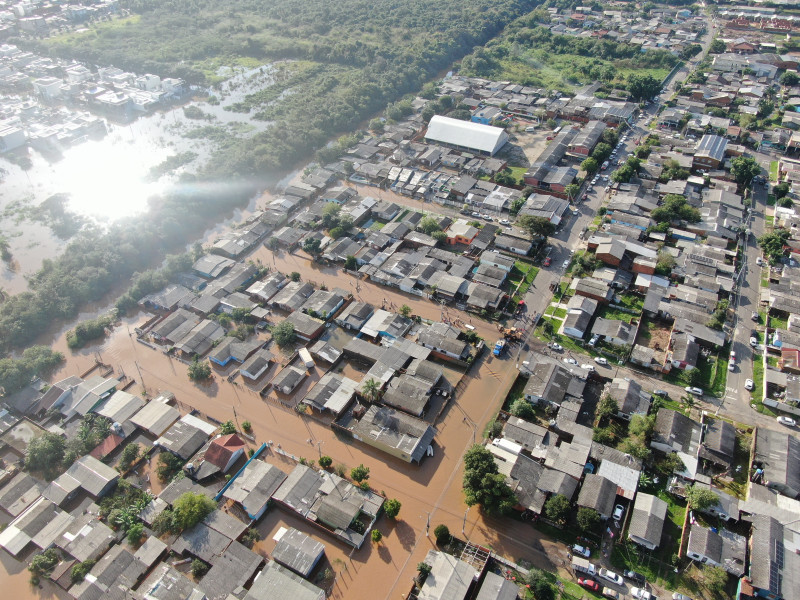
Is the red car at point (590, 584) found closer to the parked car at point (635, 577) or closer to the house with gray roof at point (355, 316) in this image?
the parked car at point (635, 577)

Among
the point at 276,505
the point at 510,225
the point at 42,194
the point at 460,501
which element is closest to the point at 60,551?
the point at 276,505

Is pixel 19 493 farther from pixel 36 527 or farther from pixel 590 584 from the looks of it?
pixel 590 584

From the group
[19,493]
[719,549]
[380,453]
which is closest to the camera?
[719,549]

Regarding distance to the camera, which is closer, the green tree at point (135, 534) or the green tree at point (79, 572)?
the green tree at point (79, 572)

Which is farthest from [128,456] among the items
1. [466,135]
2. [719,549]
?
[466,135]

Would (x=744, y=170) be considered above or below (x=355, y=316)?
above

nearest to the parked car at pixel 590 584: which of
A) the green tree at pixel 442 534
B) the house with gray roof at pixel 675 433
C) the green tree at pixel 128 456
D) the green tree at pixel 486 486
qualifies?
the green tree at pixel 486 486

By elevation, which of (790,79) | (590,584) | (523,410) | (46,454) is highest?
(790,79)
